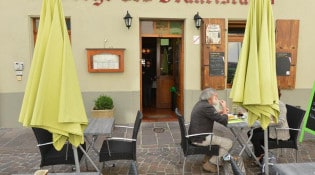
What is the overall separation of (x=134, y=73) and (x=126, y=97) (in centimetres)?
65

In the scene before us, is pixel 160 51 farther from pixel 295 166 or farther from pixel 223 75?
pixel 295 166

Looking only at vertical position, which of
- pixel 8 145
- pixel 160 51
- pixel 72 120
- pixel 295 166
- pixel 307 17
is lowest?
pixel 8 145

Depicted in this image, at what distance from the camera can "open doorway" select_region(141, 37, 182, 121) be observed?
7900mm

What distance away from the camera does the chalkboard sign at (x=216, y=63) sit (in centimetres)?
678

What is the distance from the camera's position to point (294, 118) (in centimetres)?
410

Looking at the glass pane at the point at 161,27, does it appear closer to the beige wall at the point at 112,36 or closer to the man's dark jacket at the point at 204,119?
the beige wall at the point at 112,36

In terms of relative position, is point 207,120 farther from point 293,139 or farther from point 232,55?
point 232,55

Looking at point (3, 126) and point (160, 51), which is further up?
point (160, 51)

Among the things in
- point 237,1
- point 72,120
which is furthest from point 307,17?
point 72,120

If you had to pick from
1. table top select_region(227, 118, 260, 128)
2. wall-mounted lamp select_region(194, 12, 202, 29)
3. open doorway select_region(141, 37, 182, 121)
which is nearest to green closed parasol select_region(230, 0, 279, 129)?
table top select_region(227, 118, 260, 128)

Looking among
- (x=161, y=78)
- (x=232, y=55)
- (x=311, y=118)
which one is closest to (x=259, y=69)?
(x=311, y=118)

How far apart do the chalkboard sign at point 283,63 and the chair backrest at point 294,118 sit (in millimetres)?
3039

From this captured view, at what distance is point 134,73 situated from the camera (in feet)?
22.4

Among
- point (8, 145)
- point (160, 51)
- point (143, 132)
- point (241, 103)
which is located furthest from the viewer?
point (160, 51)
